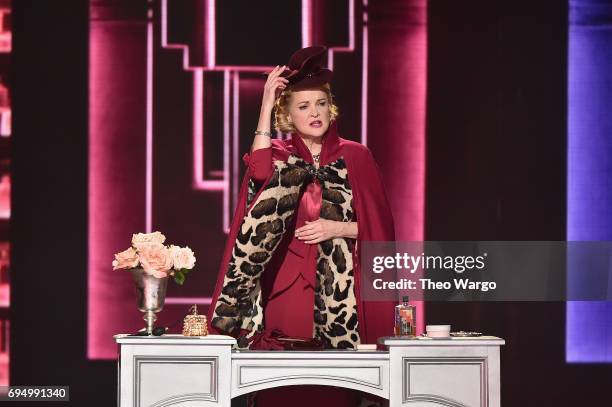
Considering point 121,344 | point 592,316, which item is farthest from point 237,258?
point 592,316

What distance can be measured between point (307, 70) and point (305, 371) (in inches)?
44.6

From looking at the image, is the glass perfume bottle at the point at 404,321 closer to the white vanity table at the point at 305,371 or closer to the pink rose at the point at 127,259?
the white vanity table at the point at 305,371

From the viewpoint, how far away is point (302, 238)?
13.0 ft

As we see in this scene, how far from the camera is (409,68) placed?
17.9 feet

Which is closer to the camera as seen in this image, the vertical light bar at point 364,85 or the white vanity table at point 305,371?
the white vanity table at point 305,371

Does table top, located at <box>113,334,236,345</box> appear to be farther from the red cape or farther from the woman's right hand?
the woman's right hand

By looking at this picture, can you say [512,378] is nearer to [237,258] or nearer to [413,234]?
[413,234]

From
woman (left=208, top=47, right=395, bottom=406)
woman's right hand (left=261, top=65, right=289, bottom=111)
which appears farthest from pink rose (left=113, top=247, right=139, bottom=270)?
woman's right hand (left=261, top=65, right=289, bottom=111)

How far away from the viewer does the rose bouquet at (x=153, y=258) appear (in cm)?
374

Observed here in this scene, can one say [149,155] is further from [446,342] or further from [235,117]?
[446,342]

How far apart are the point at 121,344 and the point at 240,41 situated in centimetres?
226

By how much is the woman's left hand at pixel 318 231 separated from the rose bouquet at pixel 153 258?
43 centimetres

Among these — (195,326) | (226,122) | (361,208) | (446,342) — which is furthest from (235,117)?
(446,342)

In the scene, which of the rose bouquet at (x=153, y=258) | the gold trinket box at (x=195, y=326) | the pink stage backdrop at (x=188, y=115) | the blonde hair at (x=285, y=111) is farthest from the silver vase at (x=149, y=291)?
the pink stage backdrop at (x=188, y=115)
